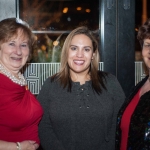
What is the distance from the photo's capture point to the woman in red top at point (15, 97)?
2.02 metres

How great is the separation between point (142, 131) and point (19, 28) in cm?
117

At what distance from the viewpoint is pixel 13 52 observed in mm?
2156

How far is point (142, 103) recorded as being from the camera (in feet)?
6.36

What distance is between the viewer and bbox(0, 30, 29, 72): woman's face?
2143mm

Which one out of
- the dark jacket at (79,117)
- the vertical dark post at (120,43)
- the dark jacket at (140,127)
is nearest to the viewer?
the dark jacket at (140,127)

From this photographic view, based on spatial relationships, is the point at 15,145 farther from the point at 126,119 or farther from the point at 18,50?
the point at 126,119

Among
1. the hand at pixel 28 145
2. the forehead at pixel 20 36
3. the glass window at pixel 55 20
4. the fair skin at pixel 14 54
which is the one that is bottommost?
the hand at pixel 28 145

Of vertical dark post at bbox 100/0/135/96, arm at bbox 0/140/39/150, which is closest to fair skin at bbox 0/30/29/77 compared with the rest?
arm at bbox 0/140/39/150

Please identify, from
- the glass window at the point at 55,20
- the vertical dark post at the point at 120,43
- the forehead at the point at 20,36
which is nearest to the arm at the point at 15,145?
the forehead at the point at 20,36

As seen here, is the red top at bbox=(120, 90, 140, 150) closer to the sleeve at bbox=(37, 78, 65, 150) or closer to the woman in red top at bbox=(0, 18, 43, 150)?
the sleeve at bbox=(37, 78, 65, 150)

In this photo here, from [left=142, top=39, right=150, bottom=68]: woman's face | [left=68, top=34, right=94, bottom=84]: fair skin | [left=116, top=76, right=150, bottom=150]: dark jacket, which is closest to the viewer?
[left=116, top=76, right=150, bottom=150]: dark jacket

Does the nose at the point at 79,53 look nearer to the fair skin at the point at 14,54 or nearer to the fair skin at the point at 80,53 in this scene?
the fair skin at the point at 80,53

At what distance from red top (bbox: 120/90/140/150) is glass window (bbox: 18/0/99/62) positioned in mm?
889

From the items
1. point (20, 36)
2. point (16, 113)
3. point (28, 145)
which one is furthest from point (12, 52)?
point (28, 145)
